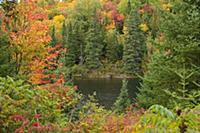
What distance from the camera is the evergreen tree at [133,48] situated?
50.0m

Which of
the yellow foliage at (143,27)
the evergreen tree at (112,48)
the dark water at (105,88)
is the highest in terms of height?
the yellow foliage at (143,27)

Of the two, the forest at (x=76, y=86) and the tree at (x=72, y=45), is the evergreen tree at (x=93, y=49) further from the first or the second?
the forest at (x=76, y=86)

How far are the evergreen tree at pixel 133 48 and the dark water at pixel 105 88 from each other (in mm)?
2736

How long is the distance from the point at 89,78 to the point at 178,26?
39.4 meters

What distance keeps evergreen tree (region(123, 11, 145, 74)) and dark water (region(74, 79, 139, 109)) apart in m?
2.74

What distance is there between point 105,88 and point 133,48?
1073 centimetres

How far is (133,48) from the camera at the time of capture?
50.5m

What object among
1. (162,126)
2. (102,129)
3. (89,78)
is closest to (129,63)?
(89,78)

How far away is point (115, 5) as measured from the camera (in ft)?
241

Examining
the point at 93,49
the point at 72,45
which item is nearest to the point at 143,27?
the point at 93,49

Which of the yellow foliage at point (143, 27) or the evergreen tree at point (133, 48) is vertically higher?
the yellow foliage at point (143, 27)

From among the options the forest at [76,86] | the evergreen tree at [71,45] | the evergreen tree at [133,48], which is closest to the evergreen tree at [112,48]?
the evergreen tree at [133,48]

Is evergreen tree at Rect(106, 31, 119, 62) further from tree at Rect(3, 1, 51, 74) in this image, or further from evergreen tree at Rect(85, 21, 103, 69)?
tree at Rect(3, 1, 51, 74)

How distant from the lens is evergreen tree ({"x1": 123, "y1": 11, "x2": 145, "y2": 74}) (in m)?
50.0
